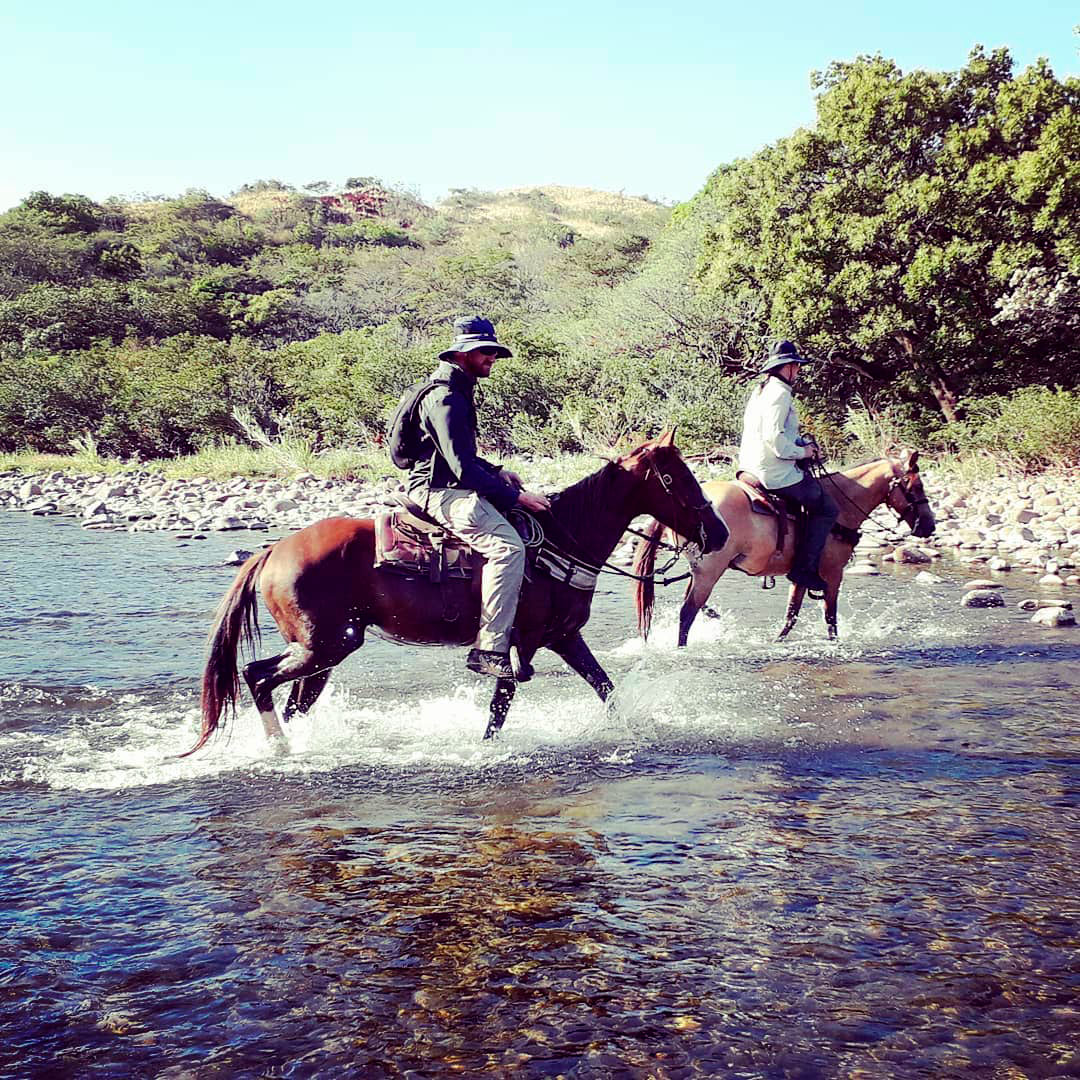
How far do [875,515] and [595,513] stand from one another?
478 inches

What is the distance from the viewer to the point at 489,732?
6895 millimetres

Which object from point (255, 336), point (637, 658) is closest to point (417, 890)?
point (637, 658)

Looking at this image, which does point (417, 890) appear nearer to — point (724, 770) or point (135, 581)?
point (724, 770)

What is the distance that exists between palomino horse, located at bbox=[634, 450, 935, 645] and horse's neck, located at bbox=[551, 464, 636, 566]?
5.18 feet

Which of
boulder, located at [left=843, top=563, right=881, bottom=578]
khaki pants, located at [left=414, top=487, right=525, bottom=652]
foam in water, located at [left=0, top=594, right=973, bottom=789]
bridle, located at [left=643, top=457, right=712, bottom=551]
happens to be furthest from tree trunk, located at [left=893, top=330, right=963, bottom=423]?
khaki pants, located at [left=414, top=487, right=525, bottom=652]

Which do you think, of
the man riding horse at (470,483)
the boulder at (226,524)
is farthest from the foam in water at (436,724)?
the boulder at (226,524)

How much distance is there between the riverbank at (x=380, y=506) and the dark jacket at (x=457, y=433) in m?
0.74

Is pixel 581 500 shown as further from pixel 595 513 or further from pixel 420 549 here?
pixel 420 549

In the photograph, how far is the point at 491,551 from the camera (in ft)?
21.6

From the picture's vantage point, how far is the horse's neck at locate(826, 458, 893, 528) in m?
10.3

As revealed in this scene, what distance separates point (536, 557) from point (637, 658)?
9.29 feet

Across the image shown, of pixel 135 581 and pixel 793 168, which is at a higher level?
pixel 793 168

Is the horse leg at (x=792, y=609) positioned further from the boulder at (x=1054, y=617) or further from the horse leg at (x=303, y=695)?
the horse leg at (x=303, y=695)

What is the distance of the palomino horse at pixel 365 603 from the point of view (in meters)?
6.57
